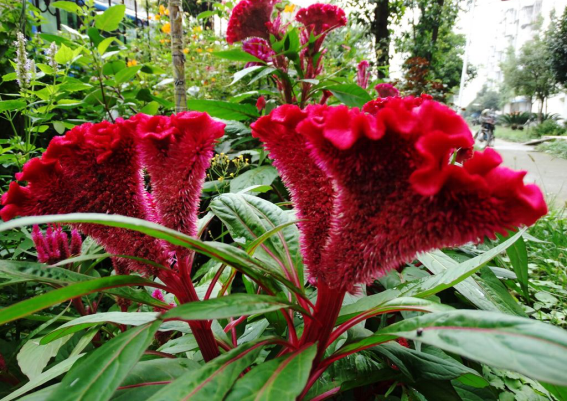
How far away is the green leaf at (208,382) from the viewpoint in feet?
1.63

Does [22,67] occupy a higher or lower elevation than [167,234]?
higher

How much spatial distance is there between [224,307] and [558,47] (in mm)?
23995

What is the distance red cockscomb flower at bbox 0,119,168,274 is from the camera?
677mm

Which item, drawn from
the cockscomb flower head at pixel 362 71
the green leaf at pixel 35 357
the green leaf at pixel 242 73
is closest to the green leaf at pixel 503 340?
the green leaf at pixel 35 357

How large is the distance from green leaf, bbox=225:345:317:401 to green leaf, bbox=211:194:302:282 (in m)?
0.25

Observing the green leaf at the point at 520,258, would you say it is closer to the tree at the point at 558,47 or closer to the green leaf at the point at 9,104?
the green leaf at the point at 9,104

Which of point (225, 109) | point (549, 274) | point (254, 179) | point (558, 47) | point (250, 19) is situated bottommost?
point (549, 274)

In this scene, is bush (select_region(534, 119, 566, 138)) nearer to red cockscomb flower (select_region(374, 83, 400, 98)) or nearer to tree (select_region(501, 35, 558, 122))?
tree (select_region(501, 35, 558, 122))

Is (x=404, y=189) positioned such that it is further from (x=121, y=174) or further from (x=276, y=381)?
(x=121, y=174)

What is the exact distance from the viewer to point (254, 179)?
63.8 inches

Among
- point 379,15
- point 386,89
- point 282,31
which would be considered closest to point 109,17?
point 282,31

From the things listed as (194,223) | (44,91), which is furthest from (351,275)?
(44,91)

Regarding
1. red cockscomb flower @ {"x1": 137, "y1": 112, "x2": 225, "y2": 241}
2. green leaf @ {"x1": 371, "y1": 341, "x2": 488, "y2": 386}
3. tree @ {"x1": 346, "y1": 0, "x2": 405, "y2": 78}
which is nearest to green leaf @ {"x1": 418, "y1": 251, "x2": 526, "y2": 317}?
green leaf @ {"x1": 371, "y1": 341, "x2": 488, "y2": 386}

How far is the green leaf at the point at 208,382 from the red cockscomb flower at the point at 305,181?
208mm
